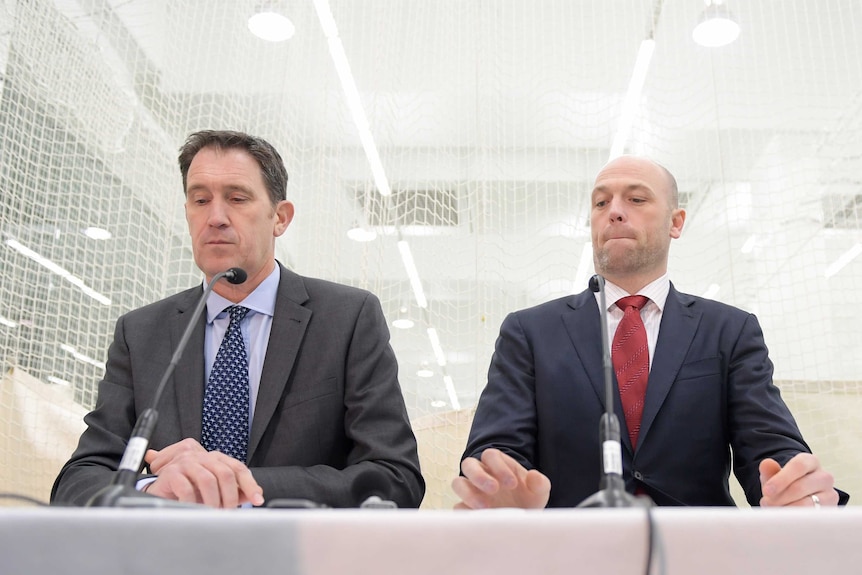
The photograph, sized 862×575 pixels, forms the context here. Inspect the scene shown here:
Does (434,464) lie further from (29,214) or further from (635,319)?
(29,214)

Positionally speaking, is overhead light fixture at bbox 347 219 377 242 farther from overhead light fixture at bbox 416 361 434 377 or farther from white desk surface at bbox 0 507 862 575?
white desk surface at bbox 0 507 862 575

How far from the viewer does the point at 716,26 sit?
10.1ft

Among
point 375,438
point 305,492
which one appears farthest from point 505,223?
point 305,492

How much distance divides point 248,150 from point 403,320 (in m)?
2.99

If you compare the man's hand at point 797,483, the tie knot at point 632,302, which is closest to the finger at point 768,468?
the man's hand at point 797,483

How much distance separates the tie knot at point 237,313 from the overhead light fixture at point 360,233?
56.2 inches

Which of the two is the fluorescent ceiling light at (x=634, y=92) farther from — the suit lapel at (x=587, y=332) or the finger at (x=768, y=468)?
the finger at (x=768, y=468)

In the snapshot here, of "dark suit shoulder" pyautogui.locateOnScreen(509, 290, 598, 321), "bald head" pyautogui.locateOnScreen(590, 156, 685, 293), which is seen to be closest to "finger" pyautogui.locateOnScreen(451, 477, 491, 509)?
"dark suit shoulder" pyautogui.locateOnScreen(509, 290, 598, 321)

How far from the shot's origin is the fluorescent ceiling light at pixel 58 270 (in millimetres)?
2912

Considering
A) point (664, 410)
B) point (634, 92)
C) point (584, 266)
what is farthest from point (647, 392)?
point (584, 266)

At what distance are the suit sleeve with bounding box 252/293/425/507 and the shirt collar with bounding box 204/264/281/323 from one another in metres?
0.16

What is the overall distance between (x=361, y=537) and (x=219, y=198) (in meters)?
1.19

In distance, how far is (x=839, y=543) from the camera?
627 millimetres

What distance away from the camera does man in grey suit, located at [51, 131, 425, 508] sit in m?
1.41
